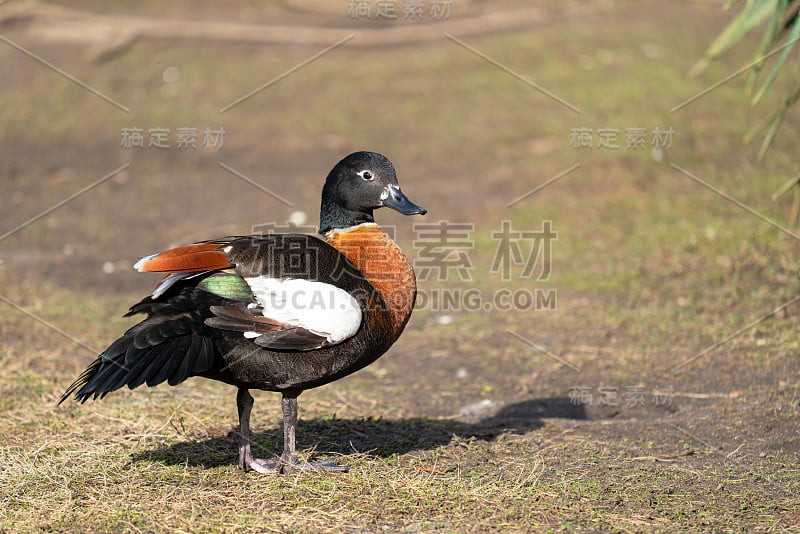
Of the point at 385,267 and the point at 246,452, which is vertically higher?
the point at 385,267

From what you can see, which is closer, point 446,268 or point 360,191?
point 360,191

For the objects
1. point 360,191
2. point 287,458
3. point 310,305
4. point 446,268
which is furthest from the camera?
point 446,268

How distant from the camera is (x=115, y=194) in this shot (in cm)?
1051

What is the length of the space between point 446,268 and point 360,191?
421 centimetres

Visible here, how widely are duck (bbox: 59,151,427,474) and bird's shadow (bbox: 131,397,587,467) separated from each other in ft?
1.21

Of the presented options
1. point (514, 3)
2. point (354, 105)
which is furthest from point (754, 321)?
point (514, 3)

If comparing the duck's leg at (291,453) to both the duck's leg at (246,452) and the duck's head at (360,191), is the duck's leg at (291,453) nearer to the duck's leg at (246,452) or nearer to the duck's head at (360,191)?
the duck's leg at (246,452)

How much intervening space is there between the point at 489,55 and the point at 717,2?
6.17m

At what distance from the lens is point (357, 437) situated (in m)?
5.03

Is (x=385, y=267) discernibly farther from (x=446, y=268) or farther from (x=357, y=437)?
(x=446, y=268)

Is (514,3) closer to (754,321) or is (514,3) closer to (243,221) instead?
(243,221)

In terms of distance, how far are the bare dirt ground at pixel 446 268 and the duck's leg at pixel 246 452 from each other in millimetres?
84

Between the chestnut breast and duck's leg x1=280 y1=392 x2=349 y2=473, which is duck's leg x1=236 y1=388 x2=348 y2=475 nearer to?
duck's leg x1=280 y1=392 x2=349 y2=473

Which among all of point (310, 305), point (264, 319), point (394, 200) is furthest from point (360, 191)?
point (264, 319)
